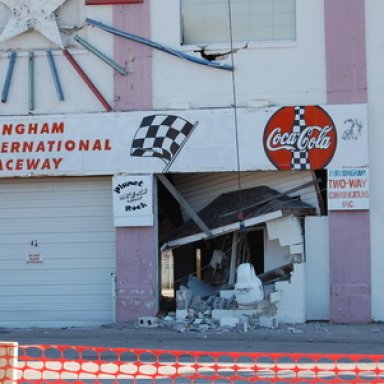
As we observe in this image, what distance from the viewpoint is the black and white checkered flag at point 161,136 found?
1739 centimetres

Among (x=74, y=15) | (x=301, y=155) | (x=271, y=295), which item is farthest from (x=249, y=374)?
(x=74, y=15)

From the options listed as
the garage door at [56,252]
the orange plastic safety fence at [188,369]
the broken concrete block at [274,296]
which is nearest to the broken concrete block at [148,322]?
the garage door at [56,252]

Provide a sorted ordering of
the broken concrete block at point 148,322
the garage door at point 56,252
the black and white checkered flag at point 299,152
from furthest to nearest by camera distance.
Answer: the garage door at point 56,252 < the black and white checkered flag at point 299,152 < the broken concrete block at point 148,322

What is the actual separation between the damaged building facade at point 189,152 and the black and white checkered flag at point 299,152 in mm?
28

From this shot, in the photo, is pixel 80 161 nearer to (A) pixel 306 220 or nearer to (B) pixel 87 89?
(B) pixel 87 89

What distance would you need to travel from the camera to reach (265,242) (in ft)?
59.0

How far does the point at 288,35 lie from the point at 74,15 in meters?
4.53

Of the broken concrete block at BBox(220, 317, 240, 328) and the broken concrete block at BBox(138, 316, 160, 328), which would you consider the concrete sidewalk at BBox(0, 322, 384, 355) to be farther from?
the broken concrete block at BBox(220, 317, 240, 328)

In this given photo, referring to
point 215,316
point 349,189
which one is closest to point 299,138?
point 349,189

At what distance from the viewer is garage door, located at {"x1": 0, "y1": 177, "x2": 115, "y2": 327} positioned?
18.0 metres

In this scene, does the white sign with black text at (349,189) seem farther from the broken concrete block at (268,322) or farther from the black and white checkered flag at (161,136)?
the black and white checkered flag at (161,136)

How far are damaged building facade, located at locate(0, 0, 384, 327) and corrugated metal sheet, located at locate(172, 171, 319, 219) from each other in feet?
0.14

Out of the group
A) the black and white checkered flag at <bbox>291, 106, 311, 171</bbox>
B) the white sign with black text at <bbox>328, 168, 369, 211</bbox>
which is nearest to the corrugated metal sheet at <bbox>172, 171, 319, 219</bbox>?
the black and white checkered flag at <bbox>291, 106, 311, 171</bbox>

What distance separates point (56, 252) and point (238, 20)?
20.2 ft
